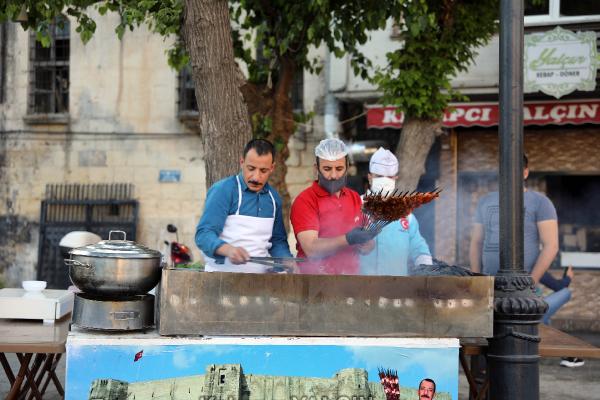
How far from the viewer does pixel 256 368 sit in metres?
3.90

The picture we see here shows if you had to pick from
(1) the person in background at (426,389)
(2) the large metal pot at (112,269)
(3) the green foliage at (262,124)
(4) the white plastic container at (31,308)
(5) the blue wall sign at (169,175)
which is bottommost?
(1) the person in background at (426,389)

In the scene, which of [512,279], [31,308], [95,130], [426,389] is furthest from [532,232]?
[95,130]

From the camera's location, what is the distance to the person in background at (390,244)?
5.19 metres

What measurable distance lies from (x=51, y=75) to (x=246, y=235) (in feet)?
36.4

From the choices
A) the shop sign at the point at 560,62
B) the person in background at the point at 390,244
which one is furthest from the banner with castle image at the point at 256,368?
the shop sign at the point at 560,62

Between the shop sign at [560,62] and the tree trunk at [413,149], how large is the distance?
8.37ft

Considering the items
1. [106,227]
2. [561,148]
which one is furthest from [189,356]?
[106,227]

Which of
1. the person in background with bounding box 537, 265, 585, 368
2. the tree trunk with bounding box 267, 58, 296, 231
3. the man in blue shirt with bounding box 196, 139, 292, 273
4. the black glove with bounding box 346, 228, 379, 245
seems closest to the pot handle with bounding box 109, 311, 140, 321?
the man in blue shirt with bounding box 196, 139, 292, 273

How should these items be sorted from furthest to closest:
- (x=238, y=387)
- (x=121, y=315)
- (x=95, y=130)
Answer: (x=95, y=130) < (x=121, y=315) < (x=238, y=387)

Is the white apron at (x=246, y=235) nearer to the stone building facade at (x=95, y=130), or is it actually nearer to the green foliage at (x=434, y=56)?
the green foliage at (x=434, y=56)

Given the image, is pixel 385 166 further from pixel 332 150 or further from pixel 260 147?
pixel 260 147

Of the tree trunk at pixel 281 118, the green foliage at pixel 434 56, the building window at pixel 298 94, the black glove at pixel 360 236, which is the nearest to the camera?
the black glove at pixel 360 236

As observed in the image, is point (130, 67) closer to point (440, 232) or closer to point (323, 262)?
point (440, 232)

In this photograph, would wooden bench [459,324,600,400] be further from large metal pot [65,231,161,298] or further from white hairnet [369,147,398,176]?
large metal pot [65,231,161,298]
